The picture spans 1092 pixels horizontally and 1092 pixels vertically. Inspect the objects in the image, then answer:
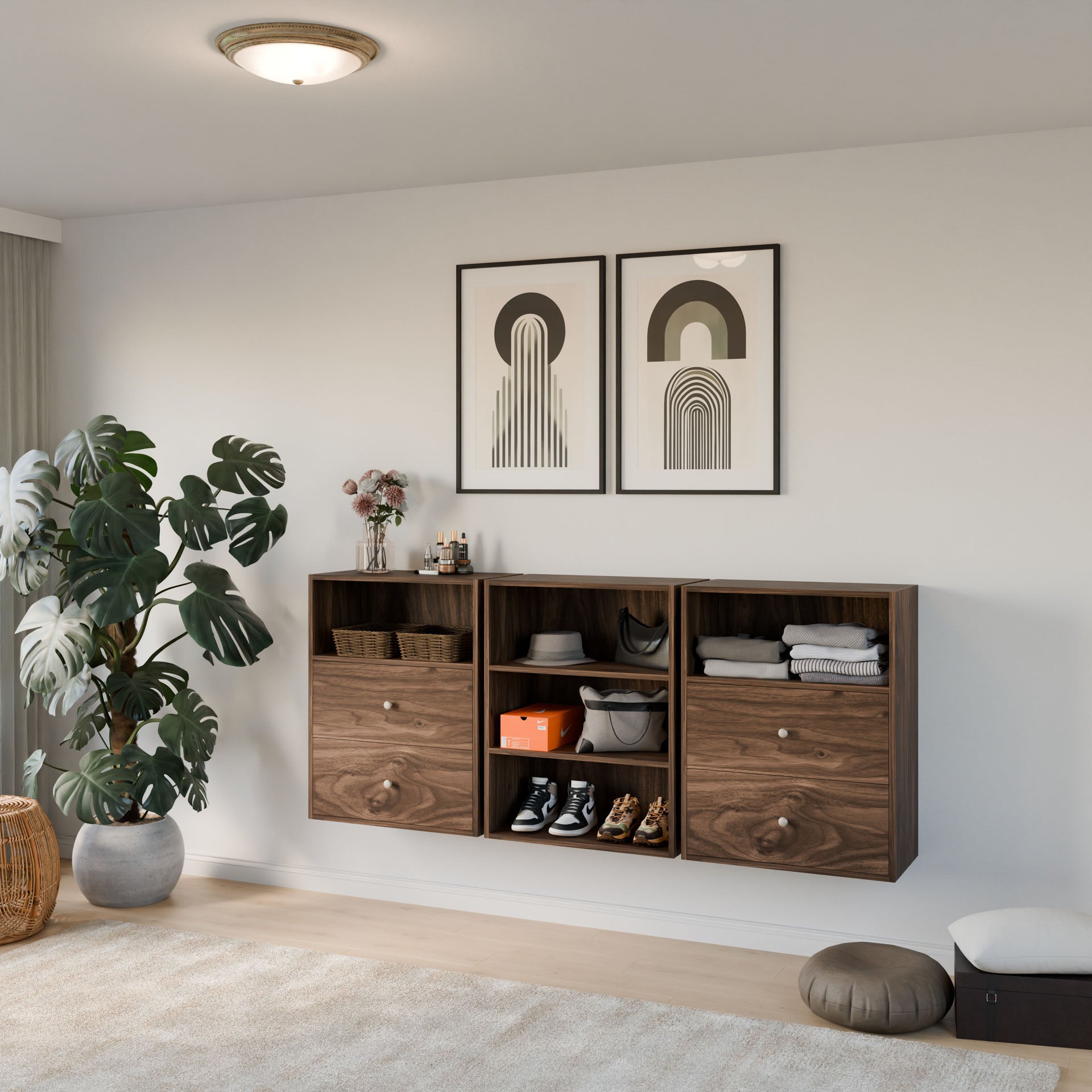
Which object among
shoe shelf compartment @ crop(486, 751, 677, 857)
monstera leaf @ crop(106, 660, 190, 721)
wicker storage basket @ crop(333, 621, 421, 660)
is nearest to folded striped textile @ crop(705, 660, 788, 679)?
shoe shelf compartment @ crop(486, 751, 677, 857)

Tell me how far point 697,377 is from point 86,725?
2.43 metres

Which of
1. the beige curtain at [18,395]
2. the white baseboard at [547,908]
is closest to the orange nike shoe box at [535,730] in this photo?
the white baseboard at [547,908]

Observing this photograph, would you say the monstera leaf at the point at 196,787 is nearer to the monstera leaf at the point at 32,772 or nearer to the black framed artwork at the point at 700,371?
the monstera leaf at the point at 32,772

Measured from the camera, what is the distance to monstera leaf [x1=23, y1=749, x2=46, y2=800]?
158 inches

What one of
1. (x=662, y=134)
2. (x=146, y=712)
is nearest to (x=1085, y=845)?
(x=662, y=134)

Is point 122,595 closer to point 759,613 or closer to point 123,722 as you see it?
point 123,722

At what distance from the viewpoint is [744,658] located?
345 cm

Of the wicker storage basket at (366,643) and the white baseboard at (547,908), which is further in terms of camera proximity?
the wicker storage basket at (366,643)

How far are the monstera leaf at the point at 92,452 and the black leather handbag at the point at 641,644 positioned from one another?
175cm

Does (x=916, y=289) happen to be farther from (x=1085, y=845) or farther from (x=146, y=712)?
(x=146, y=712)

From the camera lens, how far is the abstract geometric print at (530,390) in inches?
155

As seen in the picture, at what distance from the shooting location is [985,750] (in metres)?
3.47

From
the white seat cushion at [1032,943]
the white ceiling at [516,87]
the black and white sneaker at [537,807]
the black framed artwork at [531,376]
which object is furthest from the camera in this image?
the black framed artwork at [531,376]

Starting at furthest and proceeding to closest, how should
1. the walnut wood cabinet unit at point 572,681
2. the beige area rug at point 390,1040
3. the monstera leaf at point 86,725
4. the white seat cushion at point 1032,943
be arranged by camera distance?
1. the monstera leaf at point 86,725
2. the walnut wood cabinet unit at point 572,681
3. the white seat cushion at point 1032,943
4. the beige area rug at point 390,1040
